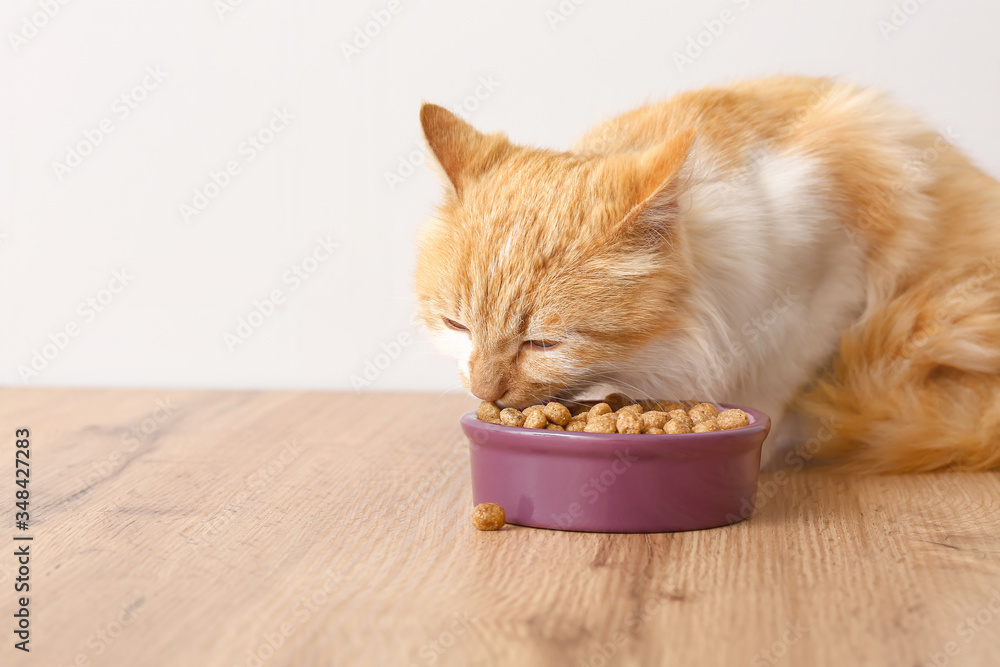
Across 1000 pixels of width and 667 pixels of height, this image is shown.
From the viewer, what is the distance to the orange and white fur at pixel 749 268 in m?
1.22

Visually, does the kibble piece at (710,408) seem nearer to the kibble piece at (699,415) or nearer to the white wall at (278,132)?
the kibble piece at (699,415)

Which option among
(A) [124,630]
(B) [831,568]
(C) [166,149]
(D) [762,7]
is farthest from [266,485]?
(D) [762,7]

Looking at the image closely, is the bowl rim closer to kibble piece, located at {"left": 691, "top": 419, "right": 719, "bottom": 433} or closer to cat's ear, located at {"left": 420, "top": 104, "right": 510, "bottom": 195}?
kibble piece, located at {"left": 691, "top": 419, "right": 719, "bottom": 433}

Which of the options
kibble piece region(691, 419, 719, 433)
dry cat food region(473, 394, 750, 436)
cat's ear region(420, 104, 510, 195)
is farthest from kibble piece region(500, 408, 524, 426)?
cat's ear region(420, 104, 510, 195)

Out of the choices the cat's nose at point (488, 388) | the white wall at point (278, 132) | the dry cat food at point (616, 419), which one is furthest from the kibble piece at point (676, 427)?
the white wall at point (278, 132)

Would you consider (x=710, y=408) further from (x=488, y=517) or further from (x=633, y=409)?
(x=488, y=517)

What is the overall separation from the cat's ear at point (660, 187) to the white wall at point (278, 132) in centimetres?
94

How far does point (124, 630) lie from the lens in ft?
2.91

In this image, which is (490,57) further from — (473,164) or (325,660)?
(325,660)

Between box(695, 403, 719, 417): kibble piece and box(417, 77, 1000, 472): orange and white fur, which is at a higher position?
box(417, 77, 1000, 472): orange and white fur

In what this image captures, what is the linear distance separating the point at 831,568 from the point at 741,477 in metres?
0.20

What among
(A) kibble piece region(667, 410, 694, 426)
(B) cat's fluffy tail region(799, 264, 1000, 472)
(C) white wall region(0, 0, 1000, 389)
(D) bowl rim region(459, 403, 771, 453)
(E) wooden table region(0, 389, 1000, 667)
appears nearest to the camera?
(E) wooden table region(0, 389, 1000, 667)

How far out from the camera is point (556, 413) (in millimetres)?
1229

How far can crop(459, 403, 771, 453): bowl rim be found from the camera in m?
1.14
